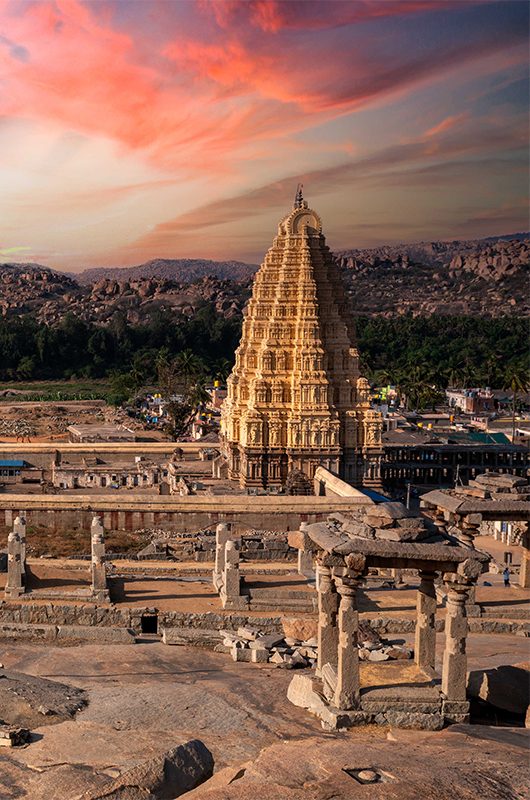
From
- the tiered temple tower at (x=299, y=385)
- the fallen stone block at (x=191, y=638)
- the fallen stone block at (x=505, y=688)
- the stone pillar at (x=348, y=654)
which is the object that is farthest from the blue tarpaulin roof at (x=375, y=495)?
the stone pillar at (x=348, y=654)

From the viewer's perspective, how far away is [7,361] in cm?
11456

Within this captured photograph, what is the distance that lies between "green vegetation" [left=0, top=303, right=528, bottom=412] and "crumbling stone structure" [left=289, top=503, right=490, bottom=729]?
59.3 meters

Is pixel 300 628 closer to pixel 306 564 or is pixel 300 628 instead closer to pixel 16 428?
pixel 306 564

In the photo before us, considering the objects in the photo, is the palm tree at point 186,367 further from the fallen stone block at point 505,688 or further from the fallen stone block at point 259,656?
the fallen stone block at point 505,688

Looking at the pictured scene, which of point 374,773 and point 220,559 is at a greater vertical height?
point 220,559

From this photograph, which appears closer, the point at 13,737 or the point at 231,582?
the point at 13,737

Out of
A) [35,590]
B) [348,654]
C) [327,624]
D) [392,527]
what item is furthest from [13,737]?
[35,590]

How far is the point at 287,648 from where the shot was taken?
20.2 metres

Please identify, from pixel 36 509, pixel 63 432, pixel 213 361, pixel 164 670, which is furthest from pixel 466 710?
pixel 213 361

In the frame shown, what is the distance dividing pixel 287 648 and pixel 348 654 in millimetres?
4687

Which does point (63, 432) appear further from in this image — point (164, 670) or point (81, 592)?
point (164, 670)

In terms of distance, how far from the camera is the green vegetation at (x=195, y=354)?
3509 inches

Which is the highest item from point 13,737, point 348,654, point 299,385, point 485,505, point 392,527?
point 299,385

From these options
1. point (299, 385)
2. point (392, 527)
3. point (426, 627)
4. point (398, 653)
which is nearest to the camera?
point (392, 527)
